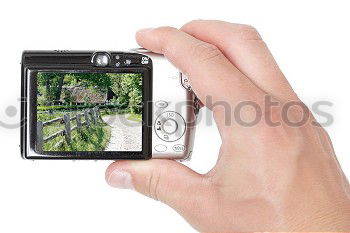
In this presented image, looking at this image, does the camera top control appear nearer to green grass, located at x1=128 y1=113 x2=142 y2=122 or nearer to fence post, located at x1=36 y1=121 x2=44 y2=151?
green grass, located at x1=128 y1=113 x2=142 y2=122

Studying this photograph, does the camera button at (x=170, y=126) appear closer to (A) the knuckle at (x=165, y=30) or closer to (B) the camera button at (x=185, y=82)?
(B) the camera button at (x=185, y=82)

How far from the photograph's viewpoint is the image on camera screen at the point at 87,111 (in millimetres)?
2189

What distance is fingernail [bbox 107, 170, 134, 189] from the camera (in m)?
2.15

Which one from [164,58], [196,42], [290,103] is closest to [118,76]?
[164,58]

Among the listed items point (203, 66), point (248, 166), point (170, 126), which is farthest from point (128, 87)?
point (248, 166)

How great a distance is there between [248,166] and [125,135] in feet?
1.81

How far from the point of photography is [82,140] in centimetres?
221

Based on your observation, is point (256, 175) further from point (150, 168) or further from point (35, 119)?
point (35, 119)

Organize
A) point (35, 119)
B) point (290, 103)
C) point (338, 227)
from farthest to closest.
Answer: point (35, 119)
point (290, 103)
point (338, 227)

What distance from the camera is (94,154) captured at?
2.19m

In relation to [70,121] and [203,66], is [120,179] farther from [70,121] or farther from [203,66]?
[203,66]

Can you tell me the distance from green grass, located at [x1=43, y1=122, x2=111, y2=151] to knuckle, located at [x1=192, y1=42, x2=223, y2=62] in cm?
46

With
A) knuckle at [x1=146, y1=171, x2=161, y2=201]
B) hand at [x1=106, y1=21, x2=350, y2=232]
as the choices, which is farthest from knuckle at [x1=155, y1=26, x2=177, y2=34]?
knuckle at [x1=146, y1=171, x2=161, y2=201]

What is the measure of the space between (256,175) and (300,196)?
15 centimetres
